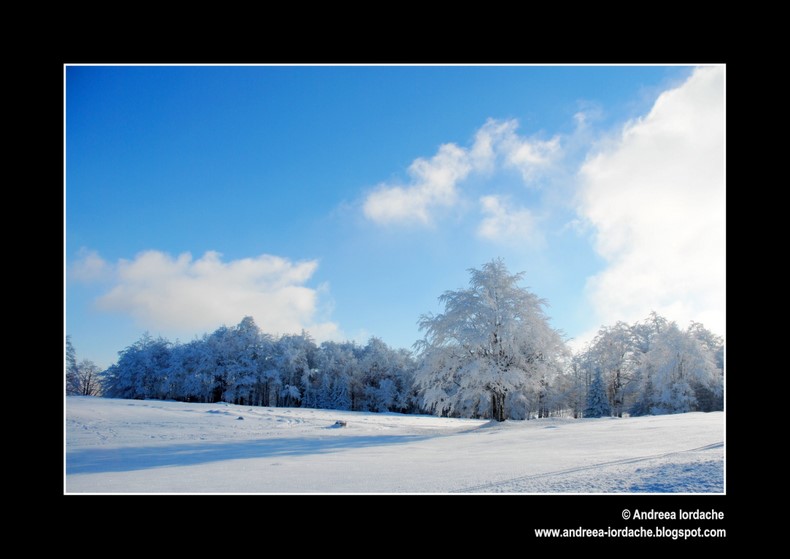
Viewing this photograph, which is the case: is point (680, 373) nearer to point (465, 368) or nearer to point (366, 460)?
point (465, 368)

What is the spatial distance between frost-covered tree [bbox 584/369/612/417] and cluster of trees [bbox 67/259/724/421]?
0.12 meters

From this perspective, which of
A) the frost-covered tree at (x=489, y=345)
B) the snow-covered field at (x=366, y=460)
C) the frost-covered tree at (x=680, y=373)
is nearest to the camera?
the snow-covered field at (x=366, y=460)

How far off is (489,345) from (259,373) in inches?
1621

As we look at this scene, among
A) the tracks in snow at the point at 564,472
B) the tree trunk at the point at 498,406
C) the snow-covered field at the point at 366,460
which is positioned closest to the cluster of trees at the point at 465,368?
the tree trunk at the point at 498,406

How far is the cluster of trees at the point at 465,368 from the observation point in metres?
22.0

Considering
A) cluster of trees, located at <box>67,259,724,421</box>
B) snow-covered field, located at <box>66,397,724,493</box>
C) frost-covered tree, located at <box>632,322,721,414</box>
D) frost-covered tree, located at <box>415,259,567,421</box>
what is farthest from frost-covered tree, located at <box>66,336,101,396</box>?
frost-covered tree, located at <box>632,322,721,414</box>

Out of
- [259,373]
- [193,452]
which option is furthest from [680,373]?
[259,373]

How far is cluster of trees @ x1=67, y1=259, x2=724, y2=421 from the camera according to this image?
22000 millimetres

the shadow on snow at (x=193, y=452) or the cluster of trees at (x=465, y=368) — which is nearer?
the shadow on snow at (x=193, y=452)

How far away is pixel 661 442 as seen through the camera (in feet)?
34.5

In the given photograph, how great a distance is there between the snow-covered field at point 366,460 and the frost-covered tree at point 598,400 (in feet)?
123

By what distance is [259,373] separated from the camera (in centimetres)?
5475

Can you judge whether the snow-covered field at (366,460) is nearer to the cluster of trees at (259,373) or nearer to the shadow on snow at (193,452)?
the shadow on snow at (193,452)
